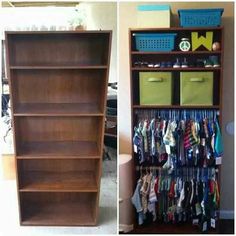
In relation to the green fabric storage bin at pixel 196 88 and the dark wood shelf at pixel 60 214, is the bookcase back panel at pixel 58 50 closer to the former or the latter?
the green fabric storage bin at pixel 196 88

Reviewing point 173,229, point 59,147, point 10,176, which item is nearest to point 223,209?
point 173,229

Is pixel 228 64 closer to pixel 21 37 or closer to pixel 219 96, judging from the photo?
pixel 219 96

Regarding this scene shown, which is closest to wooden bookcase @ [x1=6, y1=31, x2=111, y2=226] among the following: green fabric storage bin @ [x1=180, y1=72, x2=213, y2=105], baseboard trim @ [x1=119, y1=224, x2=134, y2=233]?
baseboard trim @ [x1=119, y1=224, x2=134, y2=233]

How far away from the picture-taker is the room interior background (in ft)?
6.96

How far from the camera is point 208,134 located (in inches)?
85.4

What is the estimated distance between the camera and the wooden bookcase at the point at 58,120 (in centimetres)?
184

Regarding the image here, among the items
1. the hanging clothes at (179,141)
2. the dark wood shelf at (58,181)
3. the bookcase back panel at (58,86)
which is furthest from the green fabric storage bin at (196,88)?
the dark wood shelf at (58,181)

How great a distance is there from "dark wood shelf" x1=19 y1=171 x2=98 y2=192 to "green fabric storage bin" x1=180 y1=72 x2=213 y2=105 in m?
0.83

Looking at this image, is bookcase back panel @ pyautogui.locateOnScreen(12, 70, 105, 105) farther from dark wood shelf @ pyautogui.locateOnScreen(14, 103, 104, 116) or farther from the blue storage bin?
the blue storage bin

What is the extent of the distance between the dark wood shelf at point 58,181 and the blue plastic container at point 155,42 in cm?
93

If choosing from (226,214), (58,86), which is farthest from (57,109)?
(226,214)

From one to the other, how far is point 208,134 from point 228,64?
51cm

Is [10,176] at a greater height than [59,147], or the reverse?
[59,147]

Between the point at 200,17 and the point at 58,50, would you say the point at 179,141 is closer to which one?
the point at 200,17
